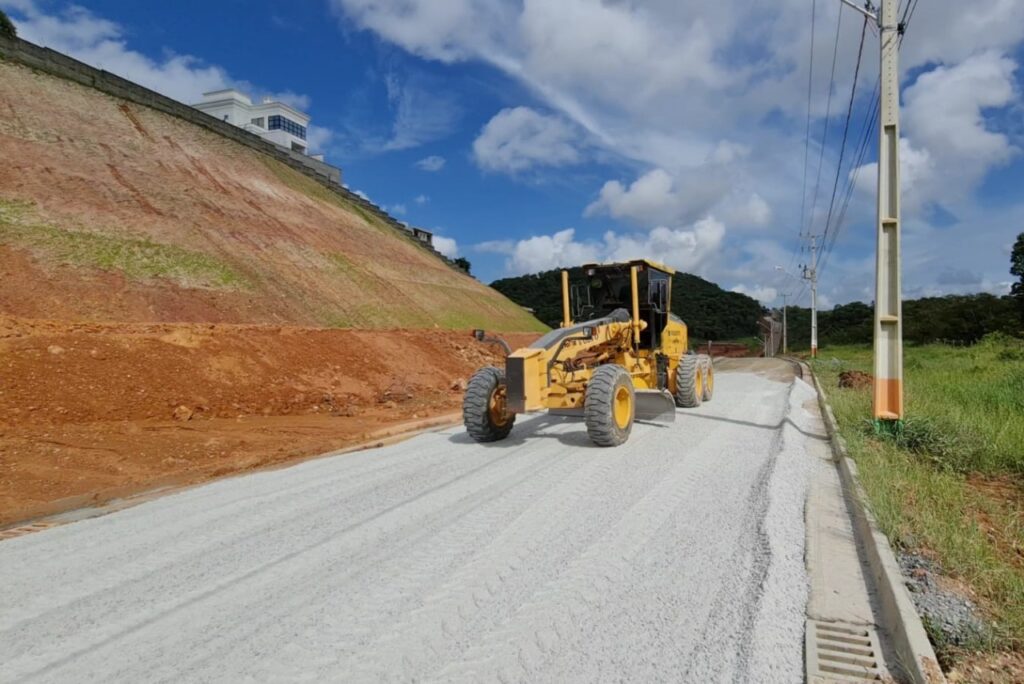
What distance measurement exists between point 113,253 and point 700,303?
6568 centimetres

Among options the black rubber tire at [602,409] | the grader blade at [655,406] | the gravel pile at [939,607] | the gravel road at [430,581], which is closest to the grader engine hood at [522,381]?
the black rubber tire at [602,409]

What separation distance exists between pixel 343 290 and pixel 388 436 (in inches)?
482

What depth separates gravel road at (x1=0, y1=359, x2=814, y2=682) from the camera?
10.5 ft

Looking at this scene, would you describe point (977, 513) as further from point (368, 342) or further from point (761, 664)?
point (368, 342)

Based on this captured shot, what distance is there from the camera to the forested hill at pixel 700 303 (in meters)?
59.8

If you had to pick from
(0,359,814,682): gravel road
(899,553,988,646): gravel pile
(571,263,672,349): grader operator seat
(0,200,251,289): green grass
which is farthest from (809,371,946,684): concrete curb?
(0,200,251,289): green grass

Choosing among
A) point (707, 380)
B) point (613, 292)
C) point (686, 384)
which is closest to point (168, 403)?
point (613, 292)

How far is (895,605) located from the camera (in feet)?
11.3

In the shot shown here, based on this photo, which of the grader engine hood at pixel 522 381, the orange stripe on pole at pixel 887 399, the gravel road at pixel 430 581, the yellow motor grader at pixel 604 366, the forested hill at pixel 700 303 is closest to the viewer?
the gravel road at pixel 430 581

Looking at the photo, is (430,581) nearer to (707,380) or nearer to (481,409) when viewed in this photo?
(481,409)

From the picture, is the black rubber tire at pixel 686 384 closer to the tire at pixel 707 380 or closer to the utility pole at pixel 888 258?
the tire at pixel 707 380

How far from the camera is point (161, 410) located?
9.85 m

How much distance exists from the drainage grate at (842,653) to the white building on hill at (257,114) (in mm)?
71992

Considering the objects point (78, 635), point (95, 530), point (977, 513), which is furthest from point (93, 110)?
point (977, 513)
